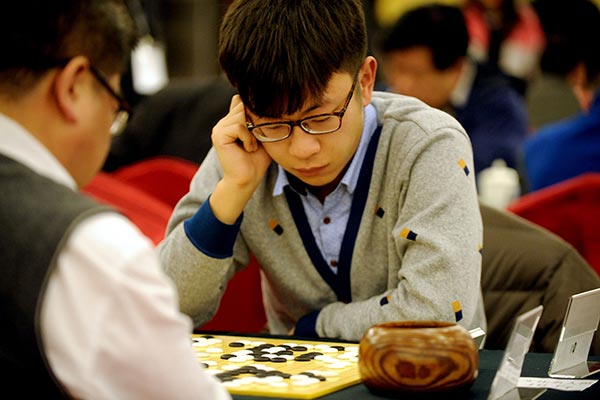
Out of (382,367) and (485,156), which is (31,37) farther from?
(485,156)

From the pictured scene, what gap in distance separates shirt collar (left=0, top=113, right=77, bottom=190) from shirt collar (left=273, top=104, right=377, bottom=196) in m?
0.83

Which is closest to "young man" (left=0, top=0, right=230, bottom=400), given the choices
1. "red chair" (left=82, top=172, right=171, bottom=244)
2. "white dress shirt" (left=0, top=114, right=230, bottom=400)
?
"white dress shirt" (left=0, top=114, right=230, bottom=400)

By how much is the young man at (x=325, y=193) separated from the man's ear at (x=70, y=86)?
538 millimetres

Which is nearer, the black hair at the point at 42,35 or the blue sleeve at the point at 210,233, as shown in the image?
the black hair at the point at 42,35

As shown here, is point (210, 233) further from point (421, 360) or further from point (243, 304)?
point (243, 304)

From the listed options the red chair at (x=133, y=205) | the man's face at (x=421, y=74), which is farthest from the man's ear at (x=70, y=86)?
the man's face at (x=421, y=74)

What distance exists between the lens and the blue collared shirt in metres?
1.95

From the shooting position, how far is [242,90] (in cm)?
176

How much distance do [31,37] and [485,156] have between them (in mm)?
3918

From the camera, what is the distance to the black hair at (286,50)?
1.69m

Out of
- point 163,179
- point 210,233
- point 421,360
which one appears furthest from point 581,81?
point 421,360

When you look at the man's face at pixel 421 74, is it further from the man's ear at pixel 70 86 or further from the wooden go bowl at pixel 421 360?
the man's ear at pixel 70 86

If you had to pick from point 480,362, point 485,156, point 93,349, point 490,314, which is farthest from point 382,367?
point 485,156

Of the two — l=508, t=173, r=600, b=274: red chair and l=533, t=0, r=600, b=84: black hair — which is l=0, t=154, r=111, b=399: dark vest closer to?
l=508, t=173, r=600, b=274: red chair
